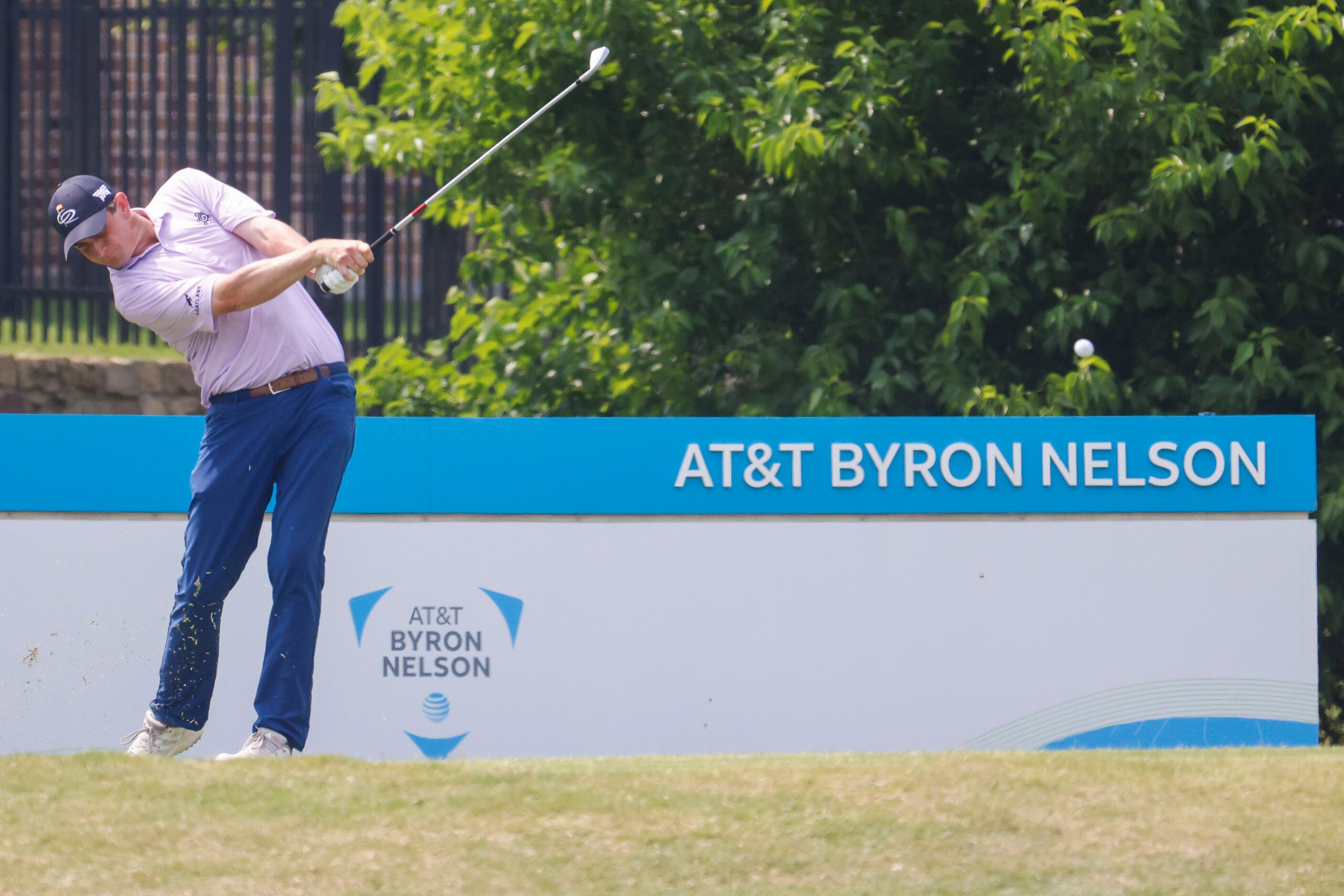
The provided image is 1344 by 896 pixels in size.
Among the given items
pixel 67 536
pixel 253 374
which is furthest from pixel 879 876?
pixel 67 536

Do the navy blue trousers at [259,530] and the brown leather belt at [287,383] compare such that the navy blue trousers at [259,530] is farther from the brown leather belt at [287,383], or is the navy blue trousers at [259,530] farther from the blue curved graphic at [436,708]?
the blue curved graphic at [436,708]

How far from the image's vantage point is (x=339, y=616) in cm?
634

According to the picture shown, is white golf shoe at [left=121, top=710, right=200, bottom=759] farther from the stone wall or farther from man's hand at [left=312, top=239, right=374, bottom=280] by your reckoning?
the stone wall

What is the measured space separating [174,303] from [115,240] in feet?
0.89

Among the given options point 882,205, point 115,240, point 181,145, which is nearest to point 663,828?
point 115,240

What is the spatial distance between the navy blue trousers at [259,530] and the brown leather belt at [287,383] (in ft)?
0.05

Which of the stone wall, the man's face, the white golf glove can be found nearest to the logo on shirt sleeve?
the man's face

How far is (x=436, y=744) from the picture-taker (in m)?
6.32

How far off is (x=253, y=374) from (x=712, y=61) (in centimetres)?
376

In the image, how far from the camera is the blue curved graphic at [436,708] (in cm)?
632

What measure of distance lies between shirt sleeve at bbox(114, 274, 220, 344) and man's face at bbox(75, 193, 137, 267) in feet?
0.29

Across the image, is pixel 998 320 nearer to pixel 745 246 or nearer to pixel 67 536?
pixel 745 246

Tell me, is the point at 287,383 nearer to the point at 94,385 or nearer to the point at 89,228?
the point at 89,228

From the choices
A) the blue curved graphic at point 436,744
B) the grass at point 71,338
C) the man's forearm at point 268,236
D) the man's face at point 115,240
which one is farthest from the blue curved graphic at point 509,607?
the grass at point 71,338
